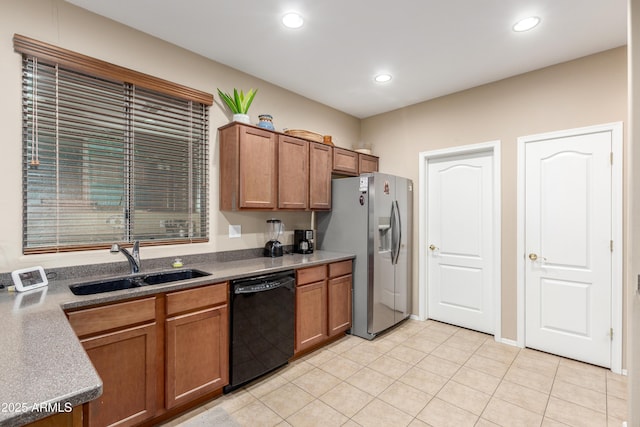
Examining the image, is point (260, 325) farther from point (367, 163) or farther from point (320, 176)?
point (367, 163)

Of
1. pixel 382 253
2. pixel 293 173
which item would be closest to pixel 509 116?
pixel 382 253

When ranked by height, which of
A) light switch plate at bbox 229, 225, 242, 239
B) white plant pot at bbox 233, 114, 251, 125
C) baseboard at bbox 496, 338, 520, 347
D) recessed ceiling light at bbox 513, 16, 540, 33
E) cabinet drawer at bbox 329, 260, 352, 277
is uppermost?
recessed ceiling light at bbox 513, 16, 540, 33

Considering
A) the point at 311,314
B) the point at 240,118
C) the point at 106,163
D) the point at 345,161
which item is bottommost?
the point at 311,314

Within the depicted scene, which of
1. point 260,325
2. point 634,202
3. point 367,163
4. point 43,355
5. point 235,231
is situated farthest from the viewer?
point 367,163

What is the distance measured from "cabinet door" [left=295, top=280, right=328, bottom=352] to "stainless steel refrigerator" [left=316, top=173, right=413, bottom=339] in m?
0.50

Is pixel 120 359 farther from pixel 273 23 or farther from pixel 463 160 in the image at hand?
pixel 463 160

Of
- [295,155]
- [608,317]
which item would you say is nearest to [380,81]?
[295,155]

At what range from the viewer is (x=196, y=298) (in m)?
2.11

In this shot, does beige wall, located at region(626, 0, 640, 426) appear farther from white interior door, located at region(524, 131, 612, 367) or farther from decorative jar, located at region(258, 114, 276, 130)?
decorative jar, located at region(258, 114, 276, 130)

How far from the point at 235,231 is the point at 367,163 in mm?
2045

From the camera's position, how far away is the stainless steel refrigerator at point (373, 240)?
3.32 m

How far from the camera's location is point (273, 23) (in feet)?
7.73

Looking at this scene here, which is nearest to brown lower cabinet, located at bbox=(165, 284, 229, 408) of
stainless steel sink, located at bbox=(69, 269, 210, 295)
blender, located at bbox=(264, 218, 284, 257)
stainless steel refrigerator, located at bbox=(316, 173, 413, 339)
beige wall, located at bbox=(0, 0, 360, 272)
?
stainless steel sink, located at bbox=(69, 269, 210, 295)

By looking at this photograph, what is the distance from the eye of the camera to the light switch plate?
3037 mm
